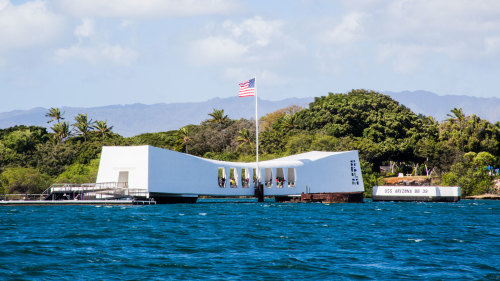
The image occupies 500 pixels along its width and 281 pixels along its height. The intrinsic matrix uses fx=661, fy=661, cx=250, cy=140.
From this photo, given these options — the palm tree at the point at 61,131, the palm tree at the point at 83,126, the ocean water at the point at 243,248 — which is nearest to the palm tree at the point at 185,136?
the palm tree at the point at 83,126

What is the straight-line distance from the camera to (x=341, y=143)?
77.2 metres

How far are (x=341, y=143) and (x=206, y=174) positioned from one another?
28573 mm

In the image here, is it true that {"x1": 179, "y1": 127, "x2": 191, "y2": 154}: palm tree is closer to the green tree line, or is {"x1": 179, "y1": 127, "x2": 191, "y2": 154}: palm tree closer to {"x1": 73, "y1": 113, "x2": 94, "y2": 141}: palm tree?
the green tree line

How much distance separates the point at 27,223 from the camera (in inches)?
1185

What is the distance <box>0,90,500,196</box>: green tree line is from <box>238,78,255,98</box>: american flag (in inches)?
971

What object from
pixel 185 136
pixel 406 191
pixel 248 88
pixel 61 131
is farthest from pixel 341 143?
pixel 61 131

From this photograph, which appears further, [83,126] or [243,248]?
[83,126]

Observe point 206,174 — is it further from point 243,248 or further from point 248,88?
point 243,248

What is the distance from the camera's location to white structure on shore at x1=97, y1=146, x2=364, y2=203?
4741cm

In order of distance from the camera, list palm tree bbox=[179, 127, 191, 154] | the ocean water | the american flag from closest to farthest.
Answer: the ocean water, the american flag, palm tree bbox=[179, 127, 191, 154]

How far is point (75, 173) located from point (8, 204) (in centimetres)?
2676

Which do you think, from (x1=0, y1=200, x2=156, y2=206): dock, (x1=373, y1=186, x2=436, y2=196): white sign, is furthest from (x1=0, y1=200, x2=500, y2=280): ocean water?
(x1=373, y1=186, x2=436, y2=196): white sign

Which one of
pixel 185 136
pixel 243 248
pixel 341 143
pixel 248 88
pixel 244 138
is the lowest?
pixel 243 248

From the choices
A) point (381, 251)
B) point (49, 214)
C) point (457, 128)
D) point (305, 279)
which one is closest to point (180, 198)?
point (49, 214)
